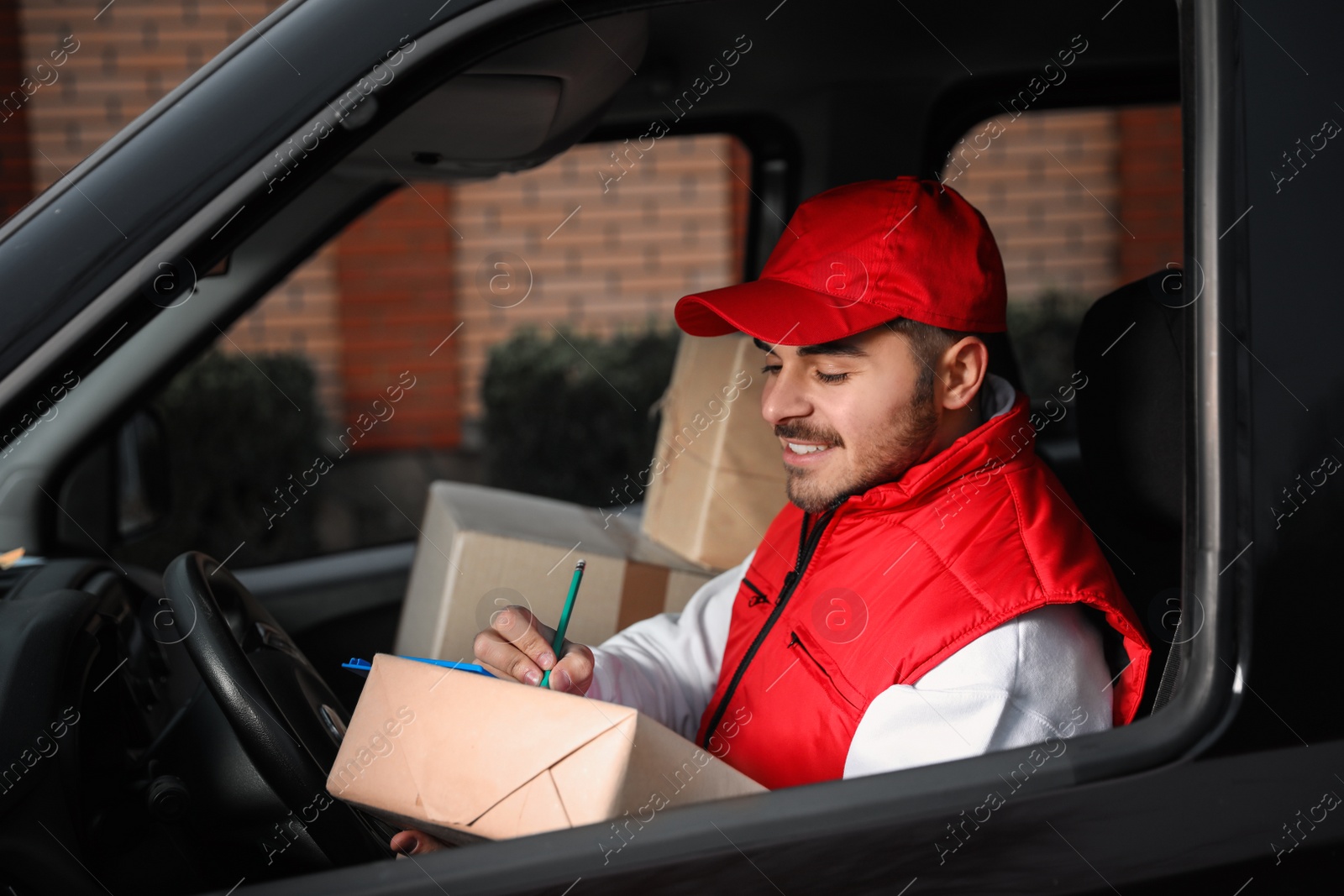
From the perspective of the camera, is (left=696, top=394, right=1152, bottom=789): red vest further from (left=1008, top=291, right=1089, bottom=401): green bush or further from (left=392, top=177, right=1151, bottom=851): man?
(left=1008, top=291, right=1089, bottom=401): green bush

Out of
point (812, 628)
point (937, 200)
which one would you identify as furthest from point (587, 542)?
point (937, 200)

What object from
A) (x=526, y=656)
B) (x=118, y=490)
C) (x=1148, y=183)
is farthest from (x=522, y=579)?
(x=1148, y=183)

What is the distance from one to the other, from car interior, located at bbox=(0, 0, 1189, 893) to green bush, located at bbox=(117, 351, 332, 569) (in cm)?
264

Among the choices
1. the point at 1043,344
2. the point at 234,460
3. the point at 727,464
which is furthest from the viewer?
the point at 1043,344

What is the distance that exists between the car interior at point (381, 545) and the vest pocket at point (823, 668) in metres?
0.33

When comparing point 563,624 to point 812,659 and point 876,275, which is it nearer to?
point 812,659

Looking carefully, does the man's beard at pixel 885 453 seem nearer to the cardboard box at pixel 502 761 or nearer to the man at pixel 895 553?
the man at pixel 895 553

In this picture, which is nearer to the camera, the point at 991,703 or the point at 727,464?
the point at 991,703

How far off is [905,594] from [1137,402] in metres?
0.41

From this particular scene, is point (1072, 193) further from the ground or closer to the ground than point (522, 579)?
further from the ground

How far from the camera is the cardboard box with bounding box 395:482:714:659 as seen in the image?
6.79 ft

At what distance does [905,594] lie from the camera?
1.33 meters

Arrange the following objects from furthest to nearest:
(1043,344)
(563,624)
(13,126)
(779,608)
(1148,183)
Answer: (1148,183) < (1043,344) < (13,126) < (779,608) < (563,624)

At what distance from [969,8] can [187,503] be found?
4.27 metres
